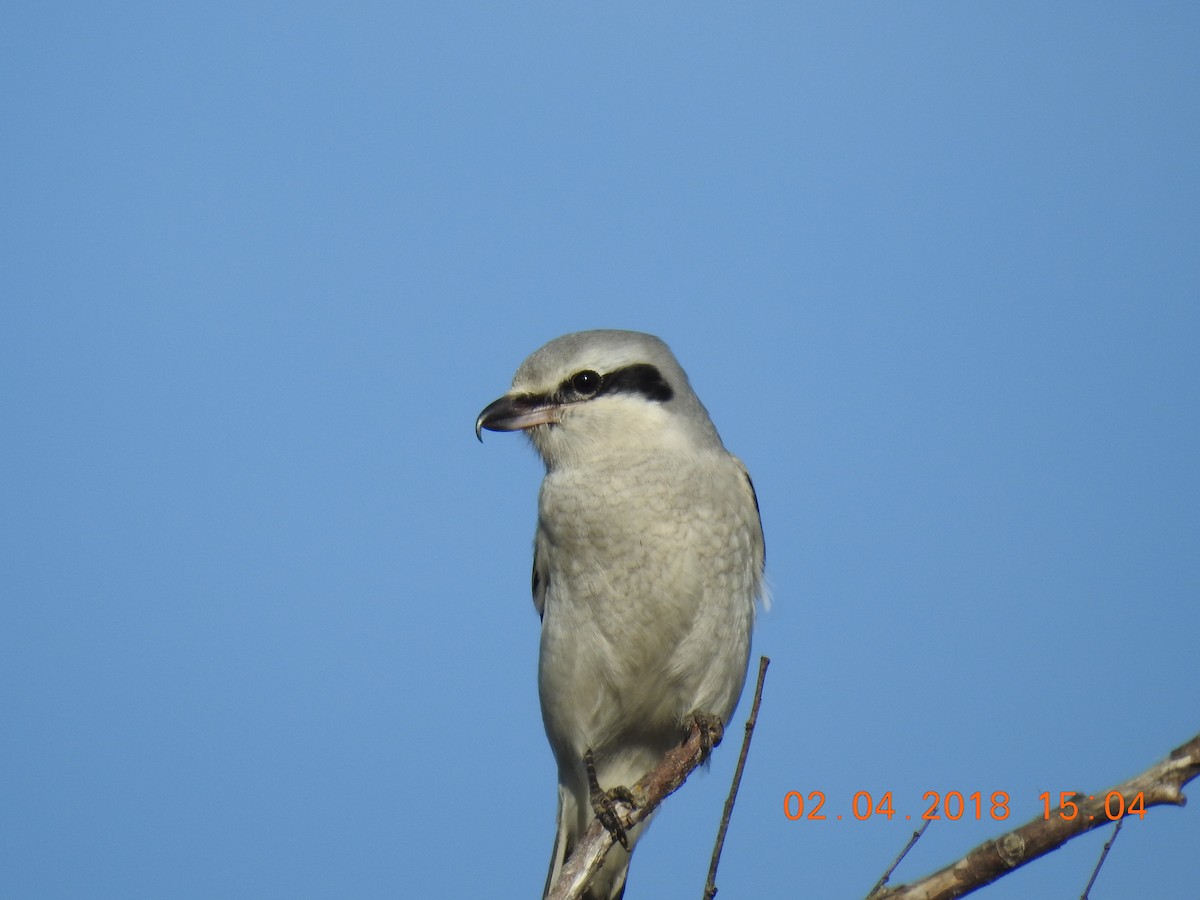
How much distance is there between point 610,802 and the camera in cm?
326

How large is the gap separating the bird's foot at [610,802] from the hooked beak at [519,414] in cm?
95

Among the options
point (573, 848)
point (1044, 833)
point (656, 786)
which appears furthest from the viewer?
point (573, 848)

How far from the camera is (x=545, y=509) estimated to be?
133 inches

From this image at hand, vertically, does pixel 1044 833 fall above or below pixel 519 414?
below

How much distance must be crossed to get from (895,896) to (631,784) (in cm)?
145

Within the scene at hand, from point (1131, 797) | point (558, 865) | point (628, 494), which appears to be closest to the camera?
point (1131, 797)

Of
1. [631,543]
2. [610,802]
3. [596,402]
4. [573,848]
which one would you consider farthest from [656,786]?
[596,402]

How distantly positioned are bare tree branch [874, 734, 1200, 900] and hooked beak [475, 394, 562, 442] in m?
1.58

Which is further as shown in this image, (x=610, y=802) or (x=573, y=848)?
(x=573, y=848)

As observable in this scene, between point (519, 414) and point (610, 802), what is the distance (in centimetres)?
106

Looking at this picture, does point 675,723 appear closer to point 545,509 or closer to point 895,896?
point 545,509

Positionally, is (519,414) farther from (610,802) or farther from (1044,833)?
(1044,833)

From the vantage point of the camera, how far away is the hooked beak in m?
3.36

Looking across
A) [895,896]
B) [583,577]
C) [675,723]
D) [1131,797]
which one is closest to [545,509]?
[583,577]
